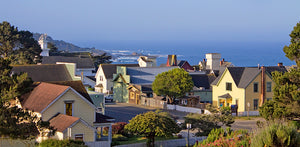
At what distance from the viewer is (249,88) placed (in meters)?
54.5

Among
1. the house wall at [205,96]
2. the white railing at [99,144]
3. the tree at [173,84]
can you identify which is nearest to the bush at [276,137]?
the white railing at [99,144]

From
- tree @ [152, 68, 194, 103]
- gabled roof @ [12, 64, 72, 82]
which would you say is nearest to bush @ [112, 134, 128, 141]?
gabled roof @ [12, 64, 72, 82]

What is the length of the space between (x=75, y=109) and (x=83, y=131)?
2429mm

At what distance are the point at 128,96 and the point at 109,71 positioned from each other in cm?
1118

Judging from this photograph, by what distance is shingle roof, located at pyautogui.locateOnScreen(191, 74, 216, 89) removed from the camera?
217 feet

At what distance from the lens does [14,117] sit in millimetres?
23844

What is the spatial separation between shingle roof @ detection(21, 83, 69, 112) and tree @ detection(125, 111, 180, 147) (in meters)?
5.40

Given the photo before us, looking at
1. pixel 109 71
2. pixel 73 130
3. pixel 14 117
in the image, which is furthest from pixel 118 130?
pixel 109 71

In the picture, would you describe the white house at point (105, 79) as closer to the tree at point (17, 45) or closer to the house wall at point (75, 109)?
the tree at point (17, 45)

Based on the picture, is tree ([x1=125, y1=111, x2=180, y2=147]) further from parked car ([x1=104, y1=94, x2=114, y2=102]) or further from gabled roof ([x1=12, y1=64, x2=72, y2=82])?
parked car ([x1=104, y1=94, x2=114, y2=102])

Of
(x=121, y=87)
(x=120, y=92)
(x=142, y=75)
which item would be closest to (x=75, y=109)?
(x=121, y=87)

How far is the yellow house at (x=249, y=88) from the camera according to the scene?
5438cm

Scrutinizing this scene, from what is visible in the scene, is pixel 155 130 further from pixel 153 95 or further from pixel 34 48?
pixel 34 48

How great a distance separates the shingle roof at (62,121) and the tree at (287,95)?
507 inches
